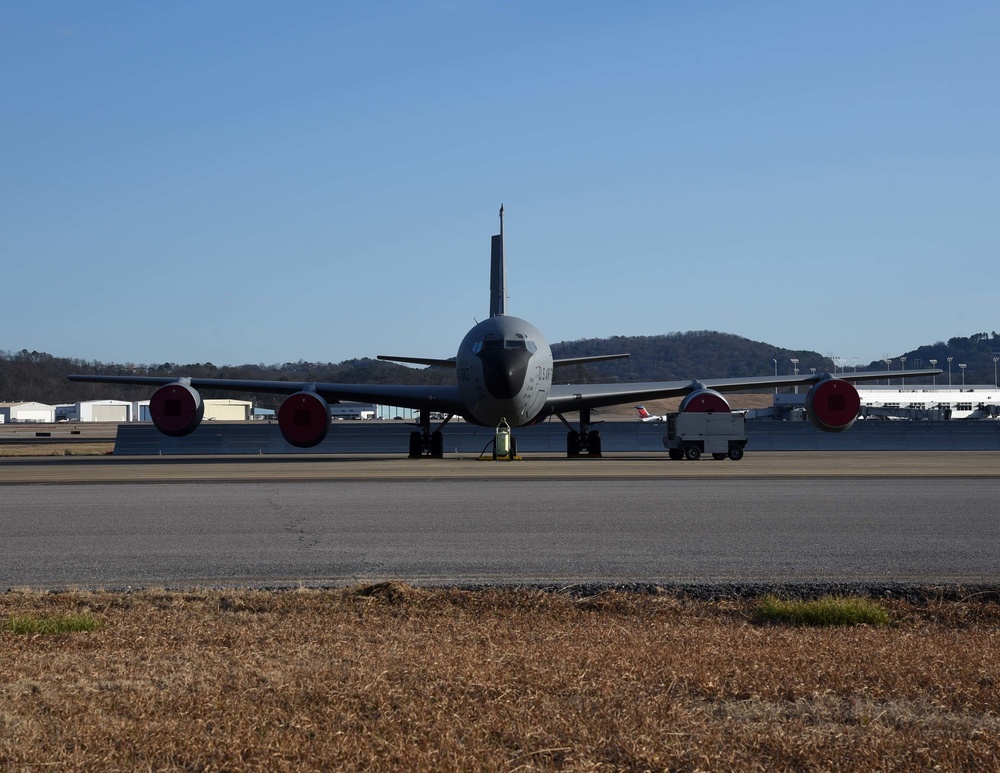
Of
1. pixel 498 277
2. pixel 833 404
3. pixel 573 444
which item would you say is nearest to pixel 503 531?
pixel 833 404

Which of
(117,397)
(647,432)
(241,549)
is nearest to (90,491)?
(241,549)

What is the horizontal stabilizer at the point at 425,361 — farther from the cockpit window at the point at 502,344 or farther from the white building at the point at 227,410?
the white building at the point at 227,410

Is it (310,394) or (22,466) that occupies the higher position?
(310,394)

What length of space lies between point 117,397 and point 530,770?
555 feet

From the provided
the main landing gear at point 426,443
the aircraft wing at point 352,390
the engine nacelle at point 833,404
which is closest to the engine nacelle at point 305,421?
the aircraft wing at point 352,390

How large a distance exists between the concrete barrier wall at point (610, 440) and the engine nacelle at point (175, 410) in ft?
27.9

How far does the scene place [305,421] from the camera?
3069 cm

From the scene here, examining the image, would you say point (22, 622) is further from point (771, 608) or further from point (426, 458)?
point (426, 458)

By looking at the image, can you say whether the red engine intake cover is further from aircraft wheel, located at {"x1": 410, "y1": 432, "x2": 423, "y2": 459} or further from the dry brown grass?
the dry brown grass

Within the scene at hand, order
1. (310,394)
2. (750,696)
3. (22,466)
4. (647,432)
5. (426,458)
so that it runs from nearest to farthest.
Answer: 1. (750,696)
2. (22,466)
3. (310,394)
4. (426,458)
5. (647,432)

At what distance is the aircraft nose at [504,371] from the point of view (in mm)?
29438

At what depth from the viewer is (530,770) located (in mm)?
3564

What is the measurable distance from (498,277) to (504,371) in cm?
991

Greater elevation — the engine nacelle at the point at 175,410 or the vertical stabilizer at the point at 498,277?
the vertical stabilizer at the point at 498,277
